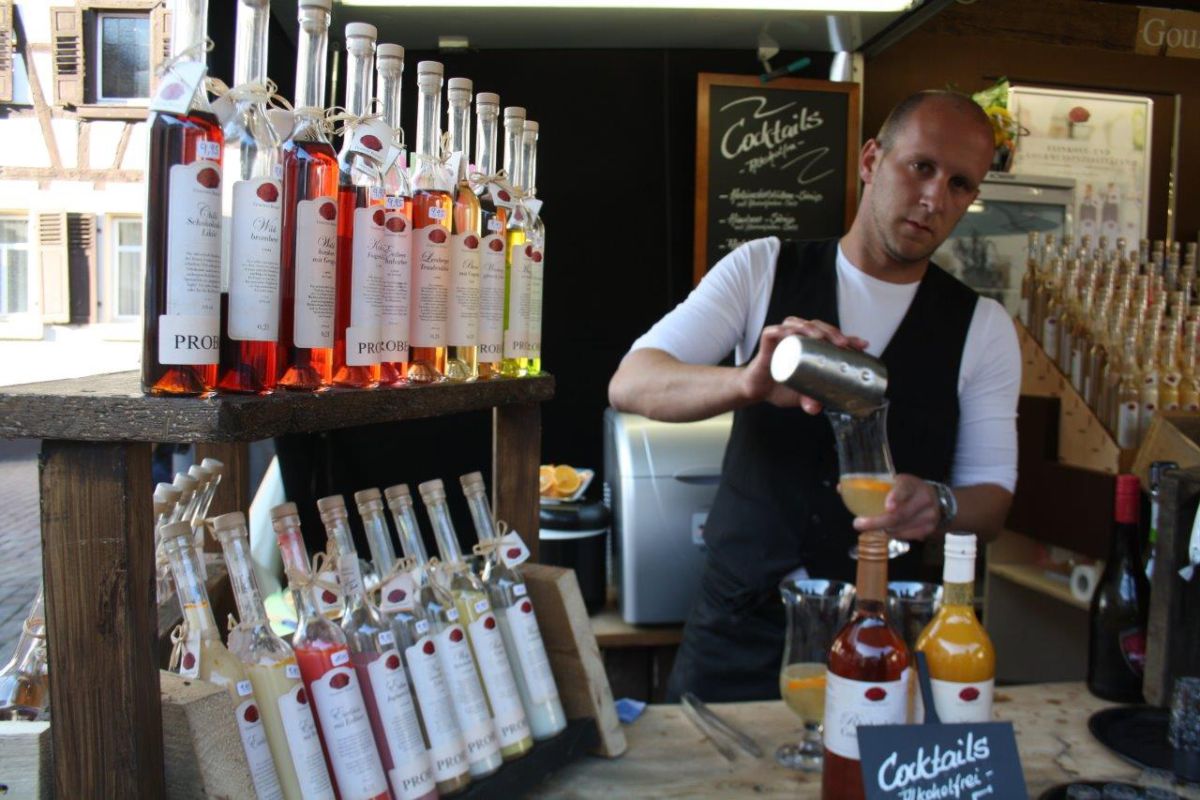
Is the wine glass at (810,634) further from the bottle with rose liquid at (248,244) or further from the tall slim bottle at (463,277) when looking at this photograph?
the bottle with rose liquid at (248,244)

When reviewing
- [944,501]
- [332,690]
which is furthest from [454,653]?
[944,501]

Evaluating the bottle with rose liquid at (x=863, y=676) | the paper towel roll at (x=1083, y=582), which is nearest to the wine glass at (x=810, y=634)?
the bottle with rose liquid at (x=863, y=676)

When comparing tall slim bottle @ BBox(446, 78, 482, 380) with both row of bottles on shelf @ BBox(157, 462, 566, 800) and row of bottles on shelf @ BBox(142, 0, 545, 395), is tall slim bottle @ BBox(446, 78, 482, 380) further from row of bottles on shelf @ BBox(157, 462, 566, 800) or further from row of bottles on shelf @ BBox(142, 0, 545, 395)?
row of bottles on shelf @ BBox(157, 462, 566, 800)

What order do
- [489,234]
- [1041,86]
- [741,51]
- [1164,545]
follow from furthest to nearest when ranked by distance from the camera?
[1041,86] → [741,51] → [1164,545] → [489,234]

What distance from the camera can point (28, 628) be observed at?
A: 1003mm

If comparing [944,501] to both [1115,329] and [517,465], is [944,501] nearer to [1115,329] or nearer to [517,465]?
[517,465]

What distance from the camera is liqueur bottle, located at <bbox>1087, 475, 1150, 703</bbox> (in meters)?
Answer: 1.45

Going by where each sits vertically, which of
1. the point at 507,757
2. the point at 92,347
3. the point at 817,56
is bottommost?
the point at 507,757

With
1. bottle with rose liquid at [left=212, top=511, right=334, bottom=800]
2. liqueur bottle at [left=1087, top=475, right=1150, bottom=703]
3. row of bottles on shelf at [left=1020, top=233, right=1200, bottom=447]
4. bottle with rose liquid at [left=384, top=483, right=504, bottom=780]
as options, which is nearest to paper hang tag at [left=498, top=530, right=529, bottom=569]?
bottle with rose liquid at [left=384, top=483, right=504, bottom=780]

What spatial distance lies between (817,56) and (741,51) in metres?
0.25

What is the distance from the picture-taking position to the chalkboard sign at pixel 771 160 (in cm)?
314

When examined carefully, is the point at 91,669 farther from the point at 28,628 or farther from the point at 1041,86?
the point at 1041,86

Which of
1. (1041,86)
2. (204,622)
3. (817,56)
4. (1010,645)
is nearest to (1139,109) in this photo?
(1041,86)

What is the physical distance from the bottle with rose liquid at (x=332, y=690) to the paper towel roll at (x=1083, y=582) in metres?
2.26
